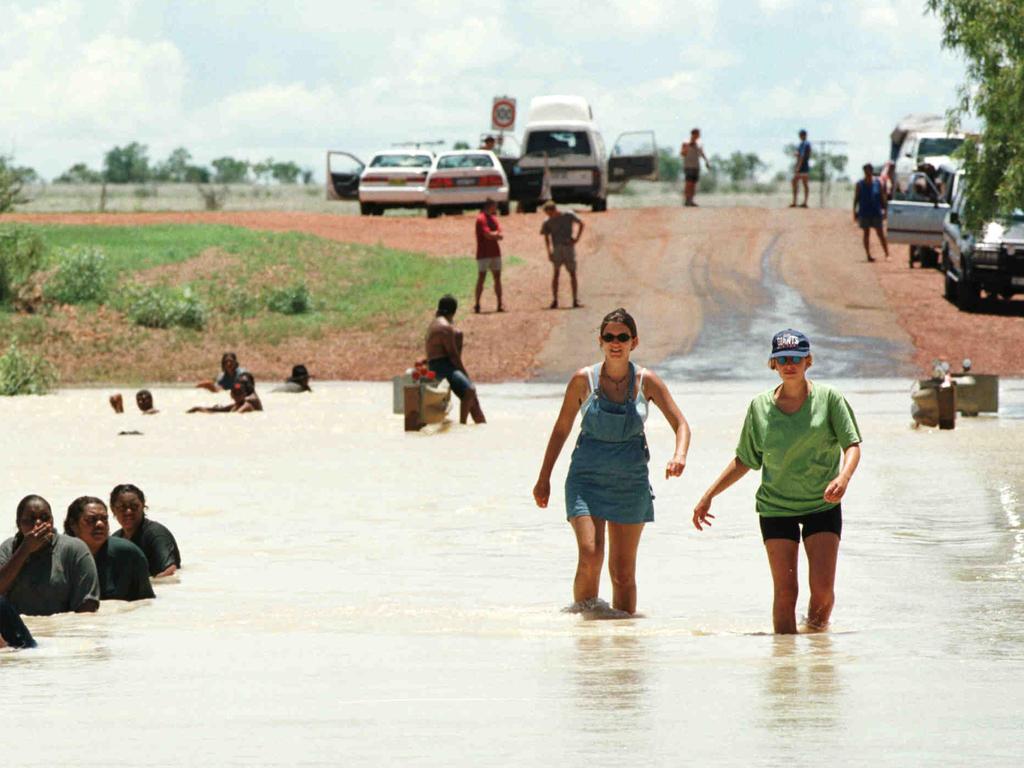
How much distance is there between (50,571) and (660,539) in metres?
4.85

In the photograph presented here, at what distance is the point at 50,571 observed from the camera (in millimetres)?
10922

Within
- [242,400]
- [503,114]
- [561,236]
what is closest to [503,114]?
[503,114]

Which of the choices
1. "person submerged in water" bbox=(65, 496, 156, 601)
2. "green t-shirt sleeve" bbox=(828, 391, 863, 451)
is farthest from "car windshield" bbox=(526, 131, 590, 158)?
"green t-shirt sleeve" bbox=(828, 391, 863, 451)

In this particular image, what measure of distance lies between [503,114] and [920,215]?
18998mm


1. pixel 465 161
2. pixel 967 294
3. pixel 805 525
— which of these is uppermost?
pixel 465 161

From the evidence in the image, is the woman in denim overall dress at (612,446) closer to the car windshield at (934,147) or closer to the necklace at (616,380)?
the necklace at (616,380)

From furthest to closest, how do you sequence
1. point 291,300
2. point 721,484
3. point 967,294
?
point 291,300 → point 967,294 → point 721,484

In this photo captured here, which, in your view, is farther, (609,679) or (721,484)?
(721,484)

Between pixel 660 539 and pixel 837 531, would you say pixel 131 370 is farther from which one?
pixel 837 531

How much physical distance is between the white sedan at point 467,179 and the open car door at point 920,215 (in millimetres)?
9613

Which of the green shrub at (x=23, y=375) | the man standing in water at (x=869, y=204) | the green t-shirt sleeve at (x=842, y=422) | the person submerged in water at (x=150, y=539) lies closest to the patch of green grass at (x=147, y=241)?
the green shrub at (x=23, y=375)

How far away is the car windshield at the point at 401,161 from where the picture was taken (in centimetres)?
4450

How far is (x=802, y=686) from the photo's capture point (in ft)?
27.7

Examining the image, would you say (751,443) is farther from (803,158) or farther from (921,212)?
(803,158)
